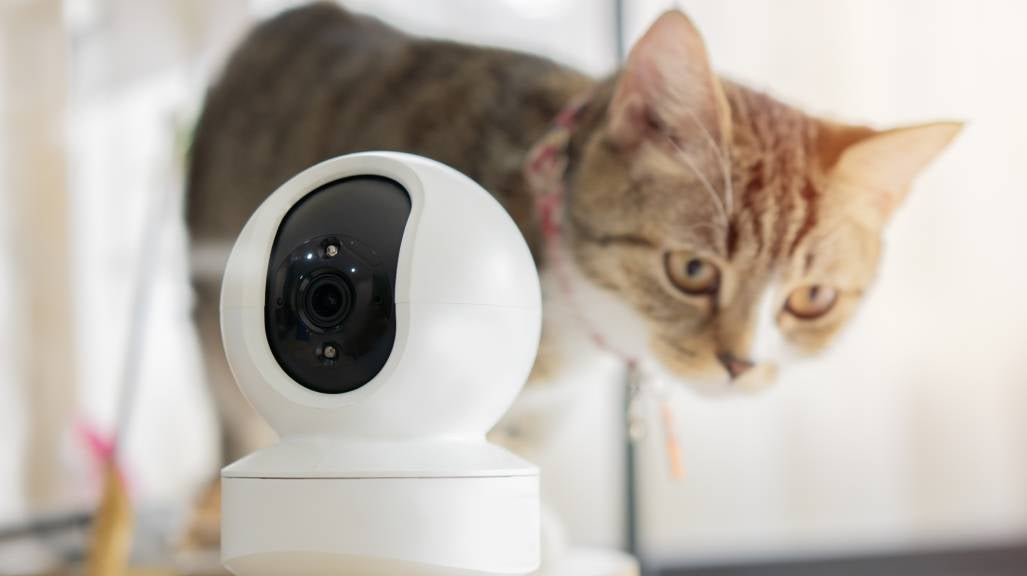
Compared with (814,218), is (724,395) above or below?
below

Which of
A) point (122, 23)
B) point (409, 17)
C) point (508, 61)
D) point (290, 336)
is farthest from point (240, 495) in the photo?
point (122, 23)

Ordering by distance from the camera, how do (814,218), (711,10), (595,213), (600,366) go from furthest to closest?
(711,10), (600,366), (595,213), (814,218)

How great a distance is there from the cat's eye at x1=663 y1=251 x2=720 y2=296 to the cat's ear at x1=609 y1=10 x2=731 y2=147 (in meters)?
0.09

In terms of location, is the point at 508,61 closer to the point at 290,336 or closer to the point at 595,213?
the point at 595,213

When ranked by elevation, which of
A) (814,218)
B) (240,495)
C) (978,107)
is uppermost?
(978,107)

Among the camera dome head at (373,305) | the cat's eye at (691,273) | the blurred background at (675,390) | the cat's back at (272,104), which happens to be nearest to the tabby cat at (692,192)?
the cat's eye at (691,273)

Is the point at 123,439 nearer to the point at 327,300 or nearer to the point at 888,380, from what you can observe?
the point at 327,300

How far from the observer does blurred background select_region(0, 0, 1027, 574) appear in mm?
1416

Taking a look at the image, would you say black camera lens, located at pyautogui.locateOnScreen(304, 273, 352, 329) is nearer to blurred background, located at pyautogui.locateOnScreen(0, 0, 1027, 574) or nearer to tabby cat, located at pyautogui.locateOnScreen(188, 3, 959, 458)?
tabby cat, located at pyautogui.locateOnScreen(188, 3, 959, 458)

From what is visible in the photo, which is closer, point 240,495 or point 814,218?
point 240,495

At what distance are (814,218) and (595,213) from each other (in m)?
0.20

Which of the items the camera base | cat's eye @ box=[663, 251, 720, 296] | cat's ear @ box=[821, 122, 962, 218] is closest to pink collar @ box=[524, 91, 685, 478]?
cat's eye @ box=[663, 251, 720, 296]

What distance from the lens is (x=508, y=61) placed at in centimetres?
105

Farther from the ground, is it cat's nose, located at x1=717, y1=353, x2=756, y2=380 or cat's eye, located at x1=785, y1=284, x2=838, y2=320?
cat's eye, located at x1=785, y1=284, x2=838, y2=320
